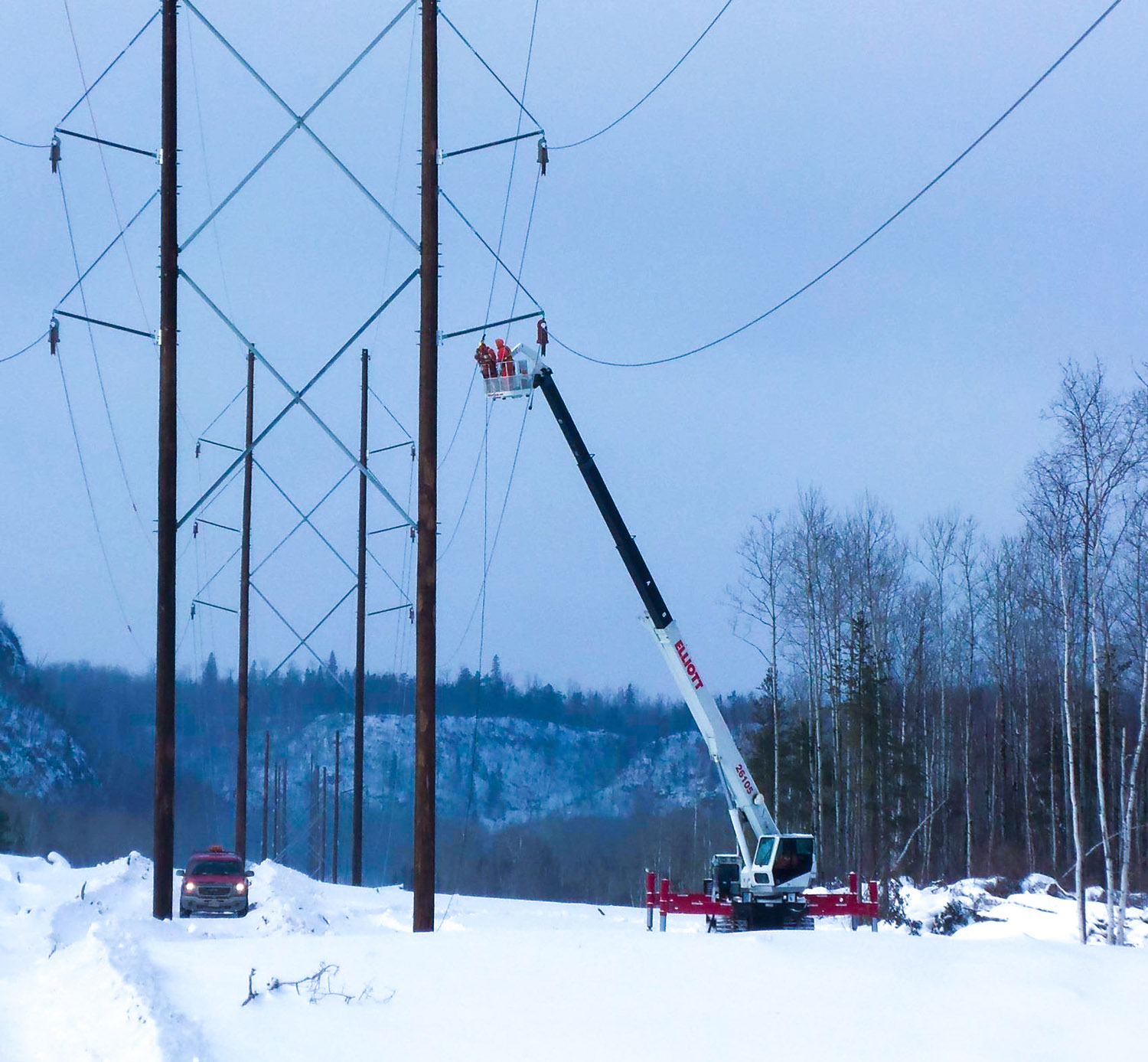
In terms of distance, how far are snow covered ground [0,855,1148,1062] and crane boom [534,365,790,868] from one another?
8.77 m

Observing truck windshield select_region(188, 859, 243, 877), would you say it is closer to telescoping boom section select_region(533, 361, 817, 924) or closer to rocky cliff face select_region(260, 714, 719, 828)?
telescoping boom section select_region(533, 361, 817, 924)

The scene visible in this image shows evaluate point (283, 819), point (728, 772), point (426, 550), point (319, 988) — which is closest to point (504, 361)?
point (426, 550)

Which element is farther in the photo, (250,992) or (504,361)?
(504,361)

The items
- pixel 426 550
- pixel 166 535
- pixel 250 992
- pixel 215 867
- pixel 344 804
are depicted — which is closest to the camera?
pixel 250 992

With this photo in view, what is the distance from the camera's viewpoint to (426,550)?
17.4 m

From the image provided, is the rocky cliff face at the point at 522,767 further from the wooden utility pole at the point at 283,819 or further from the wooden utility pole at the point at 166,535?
the wooden utility pole at the point at 166,535

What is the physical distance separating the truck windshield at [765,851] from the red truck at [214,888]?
475 inches

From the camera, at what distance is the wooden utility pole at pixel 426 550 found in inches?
679

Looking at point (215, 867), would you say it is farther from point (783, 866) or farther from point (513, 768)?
point (513, 768)

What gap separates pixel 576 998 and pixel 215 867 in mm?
21831

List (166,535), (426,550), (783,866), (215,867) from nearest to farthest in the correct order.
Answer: (426,550) < (166,535) < (783,866) < (215,867)

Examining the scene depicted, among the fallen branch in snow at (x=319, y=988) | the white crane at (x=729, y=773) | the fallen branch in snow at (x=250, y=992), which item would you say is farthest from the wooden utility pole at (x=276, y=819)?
the fallen branch in snow at (x=250, y=992)

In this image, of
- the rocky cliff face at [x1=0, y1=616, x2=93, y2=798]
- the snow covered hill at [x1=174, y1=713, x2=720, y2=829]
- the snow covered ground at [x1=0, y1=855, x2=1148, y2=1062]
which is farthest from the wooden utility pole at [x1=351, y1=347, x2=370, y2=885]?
the snow covered hill at [x1=174, y1=713, x2=720, y2=829]

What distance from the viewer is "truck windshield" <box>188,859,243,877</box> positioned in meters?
31.0
